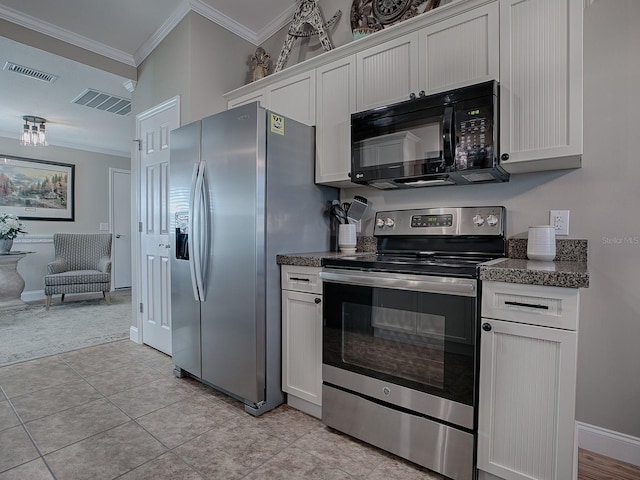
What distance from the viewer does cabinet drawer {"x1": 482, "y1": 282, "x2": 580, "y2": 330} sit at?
4.07 ft

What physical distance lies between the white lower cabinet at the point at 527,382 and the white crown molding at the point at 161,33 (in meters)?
3.07

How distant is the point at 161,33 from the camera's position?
121 inches

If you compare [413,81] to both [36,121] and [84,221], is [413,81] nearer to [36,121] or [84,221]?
[36,121]

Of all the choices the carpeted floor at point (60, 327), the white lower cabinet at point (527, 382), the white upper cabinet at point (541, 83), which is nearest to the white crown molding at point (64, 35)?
the carpeted floor at point (60, 327)

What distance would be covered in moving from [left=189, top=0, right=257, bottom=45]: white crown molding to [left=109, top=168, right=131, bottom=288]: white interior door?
443 centimetres

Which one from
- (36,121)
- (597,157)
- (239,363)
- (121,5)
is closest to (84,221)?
(36,121)

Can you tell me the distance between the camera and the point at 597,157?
1717 mm

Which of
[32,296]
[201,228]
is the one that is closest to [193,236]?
[201,228]

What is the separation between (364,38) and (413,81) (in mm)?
459

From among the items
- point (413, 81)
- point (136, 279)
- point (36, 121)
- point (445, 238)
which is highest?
point (36, 121)

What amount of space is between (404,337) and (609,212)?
3.79 ft

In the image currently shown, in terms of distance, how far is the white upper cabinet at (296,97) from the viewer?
7.99ft

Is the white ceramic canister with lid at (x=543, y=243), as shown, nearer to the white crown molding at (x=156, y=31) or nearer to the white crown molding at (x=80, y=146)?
the white crown molding at (x=156, y=31)

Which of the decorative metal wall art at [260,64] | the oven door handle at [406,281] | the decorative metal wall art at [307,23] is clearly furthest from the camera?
the decorative metal wall art at [260,64]
